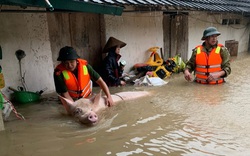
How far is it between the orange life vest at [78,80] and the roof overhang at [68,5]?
1.03 m

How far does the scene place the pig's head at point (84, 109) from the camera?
12.8 ft

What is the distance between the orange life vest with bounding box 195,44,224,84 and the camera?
20.6 ft

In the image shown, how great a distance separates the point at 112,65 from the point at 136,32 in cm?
226

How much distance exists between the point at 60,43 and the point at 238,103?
4.65 metres

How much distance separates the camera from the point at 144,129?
12.8 ft

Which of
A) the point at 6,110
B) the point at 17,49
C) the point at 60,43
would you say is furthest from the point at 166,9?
the point at 6,110

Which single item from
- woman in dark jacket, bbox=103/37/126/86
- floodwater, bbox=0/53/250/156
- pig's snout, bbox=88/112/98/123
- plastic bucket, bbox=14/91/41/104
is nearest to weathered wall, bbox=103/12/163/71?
woman in dark jacket, bbox=103/37/126/86

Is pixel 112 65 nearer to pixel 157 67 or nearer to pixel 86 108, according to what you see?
pixel 157 67

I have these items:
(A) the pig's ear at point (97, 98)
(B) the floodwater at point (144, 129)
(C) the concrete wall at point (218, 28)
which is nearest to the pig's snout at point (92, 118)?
Result: (B) the floodwater at point (144, 129)

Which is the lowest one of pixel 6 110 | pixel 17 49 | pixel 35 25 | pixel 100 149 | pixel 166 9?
pixel 100 149

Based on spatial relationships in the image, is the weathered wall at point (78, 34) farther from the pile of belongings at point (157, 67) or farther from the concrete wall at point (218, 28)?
the concrete wall at point (218, 28)

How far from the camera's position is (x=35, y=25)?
5812 mm

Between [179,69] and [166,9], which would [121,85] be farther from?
[166,9]

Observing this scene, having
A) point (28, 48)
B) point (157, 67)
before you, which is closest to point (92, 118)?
point (28, 48)
